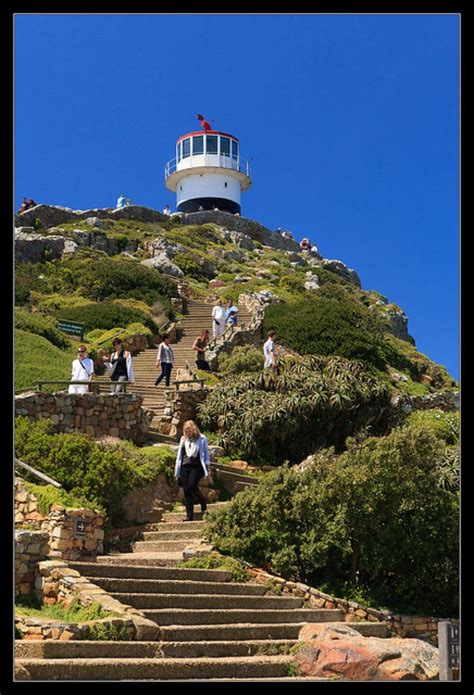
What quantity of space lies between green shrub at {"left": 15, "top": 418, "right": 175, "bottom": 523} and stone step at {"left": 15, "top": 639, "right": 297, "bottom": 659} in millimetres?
4217

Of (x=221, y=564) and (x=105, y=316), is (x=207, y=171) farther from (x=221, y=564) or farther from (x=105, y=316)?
(x=221, y=564)

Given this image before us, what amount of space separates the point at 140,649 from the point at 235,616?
2052mm

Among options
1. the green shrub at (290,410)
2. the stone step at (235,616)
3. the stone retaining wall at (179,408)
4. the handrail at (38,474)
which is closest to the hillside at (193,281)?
the stone retaining wall at (179,408)

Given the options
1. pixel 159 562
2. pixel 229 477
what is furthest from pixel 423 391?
pixel 159 562

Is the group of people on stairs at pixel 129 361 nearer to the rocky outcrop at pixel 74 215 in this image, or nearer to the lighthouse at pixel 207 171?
the rocky outcrop at pixel 74 215

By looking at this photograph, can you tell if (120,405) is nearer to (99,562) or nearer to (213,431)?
(213,431)

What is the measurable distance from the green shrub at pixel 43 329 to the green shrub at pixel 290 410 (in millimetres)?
7261

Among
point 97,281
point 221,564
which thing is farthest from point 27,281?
point 221,564

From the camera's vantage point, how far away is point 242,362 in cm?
2438

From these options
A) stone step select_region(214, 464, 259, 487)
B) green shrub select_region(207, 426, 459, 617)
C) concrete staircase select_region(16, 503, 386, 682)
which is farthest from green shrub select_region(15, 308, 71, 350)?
green shrub select_region(207, 426, 459, 617)

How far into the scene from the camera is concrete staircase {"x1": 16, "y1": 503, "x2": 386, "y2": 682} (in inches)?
362

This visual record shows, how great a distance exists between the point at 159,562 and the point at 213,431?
679 centimetres

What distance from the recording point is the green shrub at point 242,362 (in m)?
24.3

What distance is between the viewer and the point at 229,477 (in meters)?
17.3
